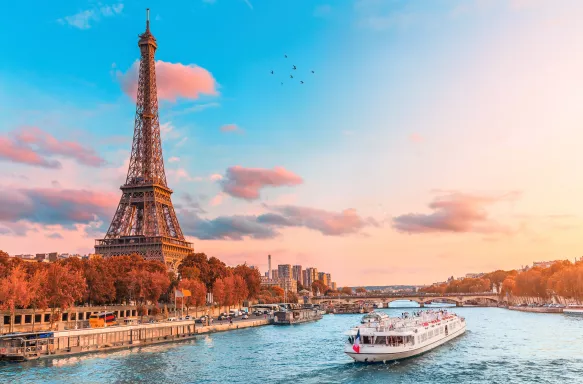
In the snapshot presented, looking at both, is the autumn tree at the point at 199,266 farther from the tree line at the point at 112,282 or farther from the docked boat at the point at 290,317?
the docked boat at the point at 290,317

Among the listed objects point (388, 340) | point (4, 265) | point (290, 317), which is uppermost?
point (4, 265)

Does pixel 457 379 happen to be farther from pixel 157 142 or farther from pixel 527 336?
pixel 157 142

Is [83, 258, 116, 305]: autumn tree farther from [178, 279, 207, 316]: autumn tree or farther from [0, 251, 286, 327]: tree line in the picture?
[178, 279, 207, 316]: autumn tree

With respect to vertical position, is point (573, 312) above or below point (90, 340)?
below

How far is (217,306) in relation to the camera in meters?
143

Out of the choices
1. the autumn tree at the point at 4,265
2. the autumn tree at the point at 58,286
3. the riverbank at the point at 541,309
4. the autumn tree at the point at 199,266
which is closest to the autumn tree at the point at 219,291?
the autumn tree at the point at 199,266

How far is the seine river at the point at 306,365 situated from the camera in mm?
49906

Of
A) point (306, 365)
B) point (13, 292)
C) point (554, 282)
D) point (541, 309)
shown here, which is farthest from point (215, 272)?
point (554, 282)

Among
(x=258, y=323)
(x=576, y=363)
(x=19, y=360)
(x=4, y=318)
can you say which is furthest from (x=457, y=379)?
(x=258, y=323)

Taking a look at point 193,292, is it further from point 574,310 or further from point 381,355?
point 574,310

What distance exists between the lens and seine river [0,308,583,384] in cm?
4991

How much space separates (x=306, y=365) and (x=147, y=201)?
97350mm

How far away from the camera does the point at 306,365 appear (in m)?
57.4

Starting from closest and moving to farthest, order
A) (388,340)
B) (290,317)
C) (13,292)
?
(388,340) → (13,292) → (290,317)
